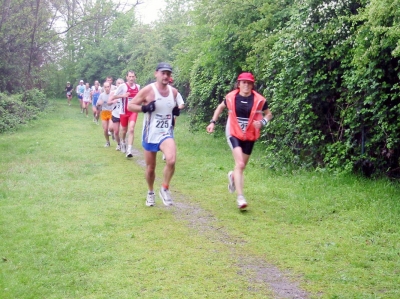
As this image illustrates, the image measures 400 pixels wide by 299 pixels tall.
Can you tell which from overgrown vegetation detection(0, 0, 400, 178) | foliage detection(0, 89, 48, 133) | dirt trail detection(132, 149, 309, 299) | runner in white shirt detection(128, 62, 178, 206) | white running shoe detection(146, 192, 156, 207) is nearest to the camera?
dirt trail detection(132, 149, 309, 299)

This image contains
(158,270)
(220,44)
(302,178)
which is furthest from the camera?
(220,44)

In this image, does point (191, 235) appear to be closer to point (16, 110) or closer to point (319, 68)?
point (319, 68)

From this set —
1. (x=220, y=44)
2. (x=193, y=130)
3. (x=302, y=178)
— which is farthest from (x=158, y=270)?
(x=193, y=130)

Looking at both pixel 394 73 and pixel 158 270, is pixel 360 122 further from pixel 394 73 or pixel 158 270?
pixel 158 270

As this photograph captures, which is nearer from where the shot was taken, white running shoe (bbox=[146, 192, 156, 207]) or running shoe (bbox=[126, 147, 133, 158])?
white running shoe (bbox=[146, 192, 156, 207])

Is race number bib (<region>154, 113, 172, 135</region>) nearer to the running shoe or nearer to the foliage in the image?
the running shoe

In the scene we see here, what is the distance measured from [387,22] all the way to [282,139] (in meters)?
4.08

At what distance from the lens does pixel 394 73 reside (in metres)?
8.33

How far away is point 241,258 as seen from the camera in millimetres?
5801

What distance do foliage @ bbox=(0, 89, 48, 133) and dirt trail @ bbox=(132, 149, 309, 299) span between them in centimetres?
1394

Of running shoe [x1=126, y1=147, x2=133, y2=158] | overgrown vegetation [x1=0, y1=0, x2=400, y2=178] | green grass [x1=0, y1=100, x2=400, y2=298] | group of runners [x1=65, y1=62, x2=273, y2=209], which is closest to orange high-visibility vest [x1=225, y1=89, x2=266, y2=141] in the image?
group of runners [x1=65, y1=62, x2=273, y2=209]

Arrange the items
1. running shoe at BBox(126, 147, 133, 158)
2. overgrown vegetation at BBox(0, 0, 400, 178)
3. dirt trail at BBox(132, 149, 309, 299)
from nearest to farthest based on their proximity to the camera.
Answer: dirt trail at BBox(132, 149, 309, 299), overgrown vegetation at BBox(0, 0, 400, 178), running shoe at BBox(126, 147, 133, 158)

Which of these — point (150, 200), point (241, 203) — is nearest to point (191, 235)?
point (241, 203)

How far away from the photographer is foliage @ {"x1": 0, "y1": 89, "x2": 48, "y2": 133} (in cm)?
2061
